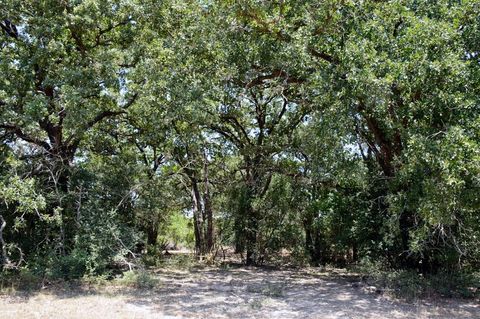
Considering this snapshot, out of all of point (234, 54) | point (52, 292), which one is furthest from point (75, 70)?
point (52, 292)

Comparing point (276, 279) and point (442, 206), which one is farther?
point (276, 279)

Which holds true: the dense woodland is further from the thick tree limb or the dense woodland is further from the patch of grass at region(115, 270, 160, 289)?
the patch of grass at region(115, 270, 160, 289)

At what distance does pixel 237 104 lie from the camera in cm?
1208

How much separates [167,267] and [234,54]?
22.5 feet

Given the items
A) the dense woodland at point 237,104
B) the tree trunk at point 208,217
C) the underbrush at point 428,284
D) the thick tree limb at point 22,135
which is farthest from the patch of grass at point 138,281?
the tree trunk at point 208,217

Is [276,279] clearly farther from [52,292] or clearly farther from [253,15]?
[253,15]

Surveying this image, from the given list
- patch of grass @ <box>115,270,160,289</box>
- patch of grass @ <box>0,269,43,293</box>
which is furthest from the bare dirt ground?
patch of grass @ <box>0,269,43,293</box>

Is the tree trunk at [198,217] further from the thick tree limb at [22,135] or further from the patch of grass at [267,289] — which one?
the patch of grass at [267,289]

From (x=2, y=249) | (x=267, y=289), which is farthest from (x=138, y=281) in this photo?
(x=2, y=249)

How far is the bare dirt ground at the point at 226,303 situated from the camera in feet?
20.5

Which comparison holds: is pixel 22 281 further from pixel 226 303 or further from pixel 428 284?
pixel 428 284

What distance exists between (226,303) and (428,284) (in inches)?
152

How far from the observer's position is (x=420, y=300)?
733 cm

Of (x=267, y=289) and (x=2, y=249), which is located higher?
(x=2, y=249)
